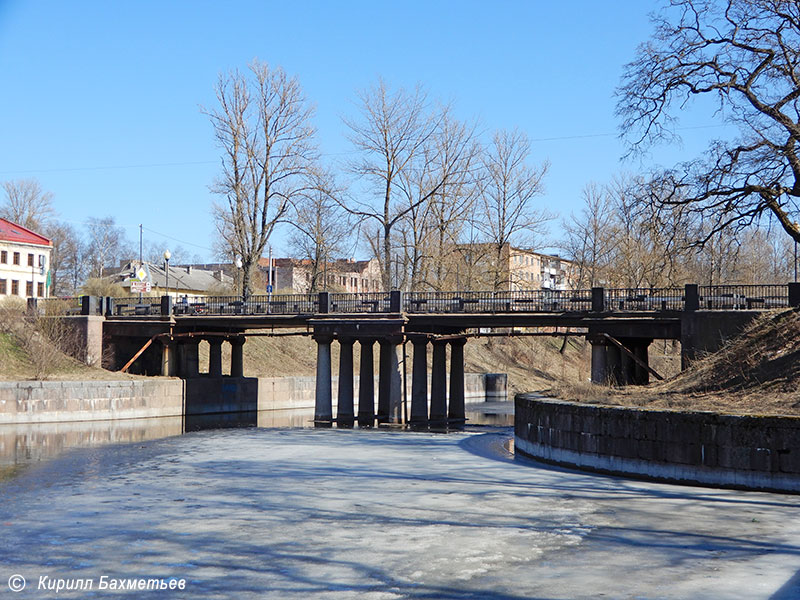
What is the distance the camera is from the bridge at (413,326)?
127ft

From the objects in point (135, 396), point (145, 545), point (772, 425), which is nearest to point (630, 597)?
point (145, 545)

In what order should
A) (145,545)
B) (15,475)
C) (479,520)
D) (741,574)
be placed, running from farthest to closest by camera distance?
(15,475), (479,520), (145,545), (741,574)

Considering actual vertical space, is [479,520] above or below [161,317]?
below

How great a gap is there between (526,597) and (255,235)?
54533 millimetres

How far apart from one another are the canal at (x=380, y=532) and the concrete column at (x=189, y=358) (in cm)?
2924

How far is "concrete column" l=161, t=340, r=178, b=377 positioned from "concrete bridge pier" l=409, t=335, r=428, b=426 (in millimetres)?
15175

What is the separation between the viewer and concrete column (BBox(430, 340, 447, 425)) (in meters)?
49.2

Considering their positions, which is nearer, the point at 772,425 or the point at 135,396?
the point at 772,425

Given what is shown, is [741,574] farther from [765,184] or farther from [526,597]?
[765,184]

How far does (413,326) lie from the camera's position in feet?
157

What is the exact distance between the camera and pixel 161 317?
51.8 metres

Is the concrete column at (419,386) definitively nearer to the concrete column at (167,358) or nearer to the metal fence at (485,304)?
the metal fence at (485,304)

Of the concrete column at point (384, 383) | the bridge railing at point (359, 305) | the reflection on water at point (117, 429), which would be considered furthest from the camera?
the concrete column at point (384, 383)

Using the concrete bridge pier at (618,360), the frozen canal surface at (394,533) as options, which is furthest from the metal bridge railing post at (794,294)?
the frozen canal surface at (394,533)
